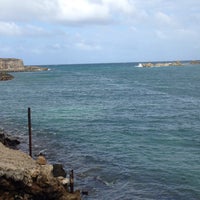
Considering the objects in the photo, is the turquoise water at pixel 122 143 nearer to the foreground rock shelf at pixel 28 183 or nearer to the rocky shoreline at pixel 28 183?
the rocky shoreline at pixel 28 183

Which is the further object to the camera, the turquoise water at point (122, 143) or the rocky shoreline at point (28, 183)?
the turquoise water at point (122, 143)

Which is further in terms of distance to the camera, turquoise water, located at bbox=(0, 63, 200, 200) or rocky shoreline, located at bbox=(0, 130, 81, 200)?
turquoise water, located at bbox=(0, 63, 200, 200)

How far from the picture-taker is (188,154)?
3619 centimetres

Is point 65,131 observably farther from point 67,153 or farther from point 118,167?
point 118,167

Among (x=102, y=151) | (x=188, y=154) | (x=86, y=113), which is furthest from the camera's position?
(x=86, y=113)

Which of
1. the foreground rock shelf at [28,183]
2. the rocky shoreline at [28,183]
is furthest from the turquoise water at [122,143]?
the foreground rock shelf at [28,183]

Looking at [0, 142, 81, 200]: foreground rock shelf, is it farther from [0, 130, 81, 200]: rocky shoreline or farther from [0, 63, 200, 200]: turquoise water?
[0, 63, 200, 200]: turquoise water

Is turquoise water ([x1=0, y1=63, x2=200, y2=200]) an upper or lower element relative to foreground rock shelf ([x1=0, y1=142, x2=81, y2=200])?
lower

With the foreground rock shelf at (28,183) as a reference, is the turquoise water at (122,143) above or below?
below

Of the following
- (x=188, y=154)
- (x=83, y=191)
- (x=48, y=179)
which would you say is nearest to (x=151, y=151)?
(x=188, y=154)

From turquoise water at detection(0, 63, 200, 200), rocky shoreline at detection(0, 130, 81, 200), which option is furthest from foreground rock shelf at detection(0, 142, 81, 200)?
turquoise water at detection(0, 63, 200, 200)

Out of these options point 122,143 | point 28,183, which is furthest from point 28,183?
point 122,143

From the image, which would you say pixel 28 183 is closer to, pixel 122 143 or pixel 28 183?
pixel 28 183

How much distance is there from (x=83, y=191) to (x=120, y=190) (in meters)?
2.71
